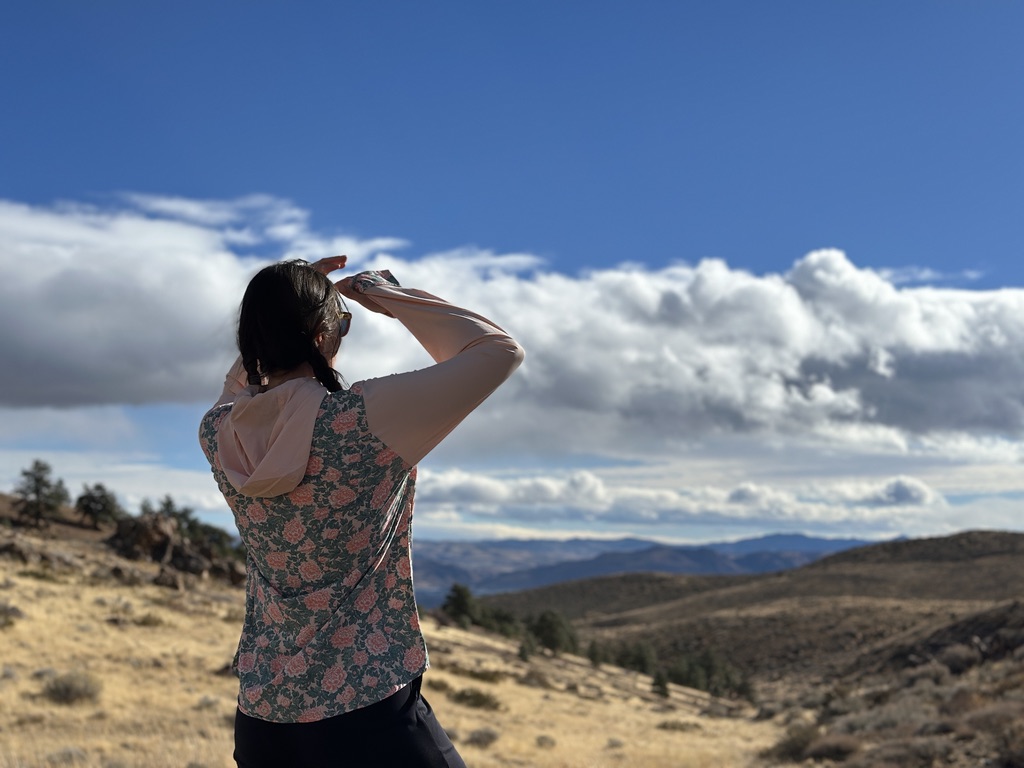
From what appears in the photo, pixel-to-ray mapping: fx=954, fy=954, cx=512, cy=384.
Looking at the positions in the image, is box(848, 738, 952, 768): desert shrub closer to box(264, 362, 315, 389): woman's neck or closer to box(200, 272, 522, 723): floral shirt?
box(200, 272, 522, 723): floral shirt

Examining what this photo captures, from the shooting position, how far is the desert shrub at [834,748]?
575 inches

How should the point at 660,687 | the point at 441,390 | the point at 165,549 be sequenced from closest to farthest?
the point at 441,390 → the point at 660,687 → the point at 165,549

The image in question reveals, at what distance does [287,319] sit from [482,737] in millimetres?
14722

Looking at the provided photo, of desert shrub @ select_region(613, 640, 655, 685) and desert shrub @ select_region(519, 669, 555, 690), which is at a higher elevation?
desert shrub @ select_region(519, 669, 555, 690)

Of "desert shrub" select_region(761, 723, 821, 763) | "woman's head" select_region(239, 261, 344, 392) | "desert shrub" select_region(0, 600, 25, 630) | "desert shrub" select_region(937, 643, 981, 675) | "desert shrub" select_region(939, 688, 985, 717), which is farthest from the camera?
"desert shrub" select_region(937, 643, 981, 675)

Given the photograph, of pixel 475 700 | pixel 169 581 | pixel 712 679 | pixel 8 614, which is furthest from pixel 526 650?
pixel 8 614

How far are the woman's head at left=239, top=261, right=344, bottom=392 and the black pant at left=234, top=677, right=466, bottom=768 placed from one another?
0.79 meters

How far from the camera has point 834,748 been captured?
1499 centimetres

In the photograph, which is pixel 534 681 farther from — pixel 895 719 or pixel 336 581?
pixel 336 581

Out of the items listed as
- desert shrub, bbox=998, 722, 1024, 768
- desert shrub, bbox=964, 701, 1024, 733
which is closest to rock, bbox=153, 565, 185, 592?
desert shrub, bbox=964, 701, 1024, 733

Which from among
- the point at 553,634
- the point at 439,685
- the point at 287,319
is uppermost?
the point at 287,319

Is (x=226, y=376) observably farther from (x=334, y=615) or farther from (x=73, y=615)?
(x=73, y=615)

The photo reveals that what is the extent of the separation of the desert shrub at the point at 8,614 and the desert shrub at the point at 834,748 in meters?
14.9

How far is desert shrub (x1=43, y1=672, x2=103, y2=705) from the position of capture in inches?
544
